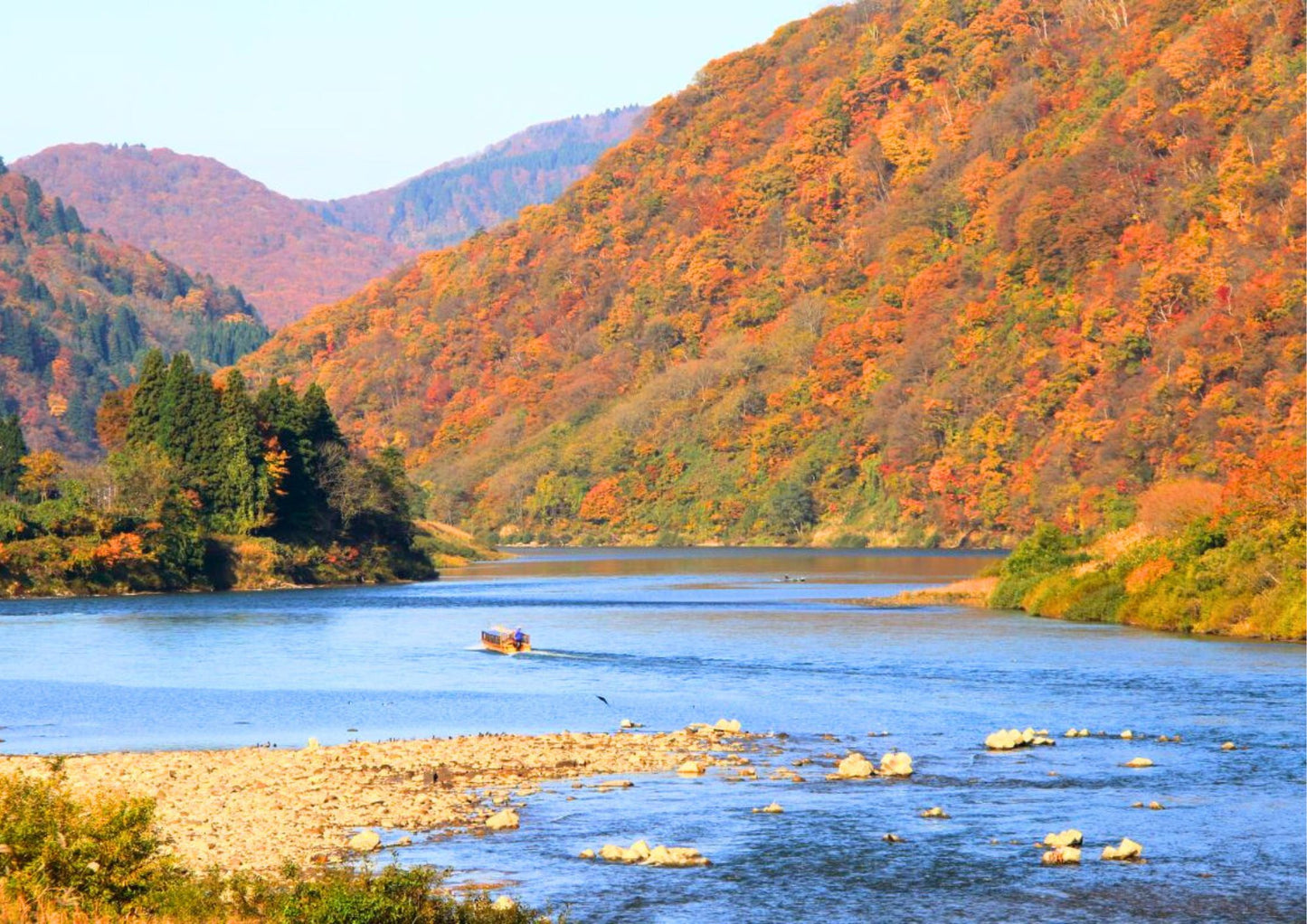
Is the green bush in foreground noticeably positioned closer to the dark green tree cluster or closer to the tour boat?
the tour boat

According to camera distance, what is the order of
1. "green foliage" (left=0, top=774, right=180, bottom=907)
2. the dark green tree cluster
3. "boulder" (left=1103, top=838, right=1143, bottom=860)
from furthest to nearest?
the dark green tree cluster < "boulder" (left=1103, top=838, right=1143, bottom=860) < "green foliage" (left=0, top=774, right=180, bottom=907)

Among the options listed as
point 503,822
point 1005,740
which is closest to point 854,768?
point 1005,740

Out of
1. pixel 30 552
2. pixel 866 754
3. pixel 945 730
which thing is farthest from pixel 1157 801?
pixel 30 552

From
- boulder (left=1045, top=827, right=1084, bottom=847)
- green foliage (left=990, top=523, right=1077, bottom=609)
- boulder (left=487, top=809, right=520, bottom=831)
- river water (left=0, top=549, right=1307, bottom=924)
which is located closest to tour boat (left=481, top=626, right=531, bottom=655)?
river water (left=0, top=549, right=1307, bottom=924)

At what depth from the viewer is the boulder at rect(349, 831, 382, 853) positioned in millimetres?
34031

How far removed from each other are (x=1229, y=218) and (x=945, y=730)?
465 ft

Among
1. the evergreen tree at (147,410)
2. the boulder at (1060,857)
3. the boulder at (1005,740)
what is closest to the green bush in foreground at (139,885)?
the boulder at (1060,857)

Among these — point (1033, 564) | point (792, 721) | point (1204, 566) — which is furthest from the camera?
point (1033, 564)

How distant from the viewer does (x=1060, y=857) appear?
111ft

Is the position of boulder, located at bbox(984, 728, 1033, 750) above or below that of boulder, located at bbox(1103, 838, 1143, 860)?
below

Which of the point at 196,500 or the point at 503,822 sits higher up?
the point at 196,500

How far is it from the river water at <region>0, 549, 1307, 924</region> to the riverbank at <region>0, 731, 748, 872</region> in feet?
5.47

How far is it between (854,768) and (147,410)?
10467cm

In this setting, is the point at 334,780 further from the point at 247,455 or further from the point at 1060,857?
the point at 247,455
